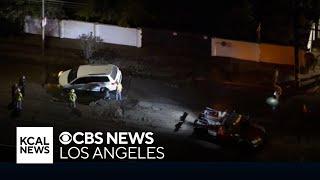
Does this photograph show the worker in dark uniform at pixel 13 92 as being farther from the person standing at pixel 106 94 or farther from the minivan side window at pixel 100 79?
the person standing at pixel 106 94

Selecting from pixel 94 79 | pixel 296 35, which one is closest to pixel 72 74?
pixel 94 79

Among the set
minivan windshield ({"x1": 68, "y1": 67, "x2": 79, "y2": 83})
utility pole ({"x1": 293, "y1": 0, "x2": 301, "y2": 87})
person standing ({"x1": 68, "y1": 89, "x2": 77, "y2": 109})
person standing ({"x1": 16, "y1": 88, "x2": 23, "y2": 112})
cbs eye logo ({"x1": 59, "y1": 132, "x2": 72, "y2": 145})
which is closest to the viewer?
cbs eye logo ({"x1": 59, "y1": 132, "x2": 72, "y2": 145})

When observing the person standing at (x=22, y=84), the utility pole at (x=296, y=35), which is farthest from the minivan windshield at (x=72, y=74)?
the utility pole at (x=296, y=35)

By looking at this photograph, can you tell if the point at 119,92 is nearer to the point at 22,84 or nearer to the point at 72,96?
the point at 72,96

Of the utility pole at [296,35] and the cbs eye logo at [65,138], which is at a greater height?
the utility pole at [296,35]

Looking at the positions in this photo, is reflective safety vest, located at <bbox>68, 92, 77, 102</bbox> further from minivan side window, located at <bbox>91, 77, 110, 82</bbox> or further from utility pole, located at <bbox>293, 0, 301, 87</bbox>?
utility pole, located at <bbox>293, 0, 301, 87</bbox>

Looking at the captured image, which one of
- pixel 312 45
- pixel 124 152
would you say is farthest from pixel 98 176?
pixel 312 45

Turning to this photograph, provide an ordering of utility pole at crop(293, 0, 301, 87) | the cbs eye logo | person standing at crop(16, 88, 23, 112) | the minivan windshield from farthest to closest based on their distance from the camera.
Answer: utility pole at crop(293, 0, 301, 87) < the minivan windshield < person standing at crop(16, 88, 23, 112) < the cbs eye logo

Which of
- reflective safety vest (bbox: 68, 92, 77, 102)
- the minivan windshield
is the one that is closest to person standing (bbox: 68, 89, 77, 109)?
reflective safety vest (bbox: 68, 92, 77, 102)

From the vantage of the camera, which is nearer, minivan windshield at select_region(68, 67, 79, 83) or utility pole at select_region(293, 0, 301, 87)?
minivan windshield at select_region(68, 67, 79, 83)

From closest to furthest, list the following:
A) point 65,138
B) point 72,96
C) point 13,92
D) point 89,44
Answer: point 65,138, point 13,92, point 72,96, point 89,44

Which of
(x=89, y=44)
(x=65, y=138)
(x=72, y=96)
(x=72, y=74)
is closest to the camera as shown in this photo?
(x=65, y=138)

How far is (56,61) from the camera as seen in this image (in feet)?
24.8

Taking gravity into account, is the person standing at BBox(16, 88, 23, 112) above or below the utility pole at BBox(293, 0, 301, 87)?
below
